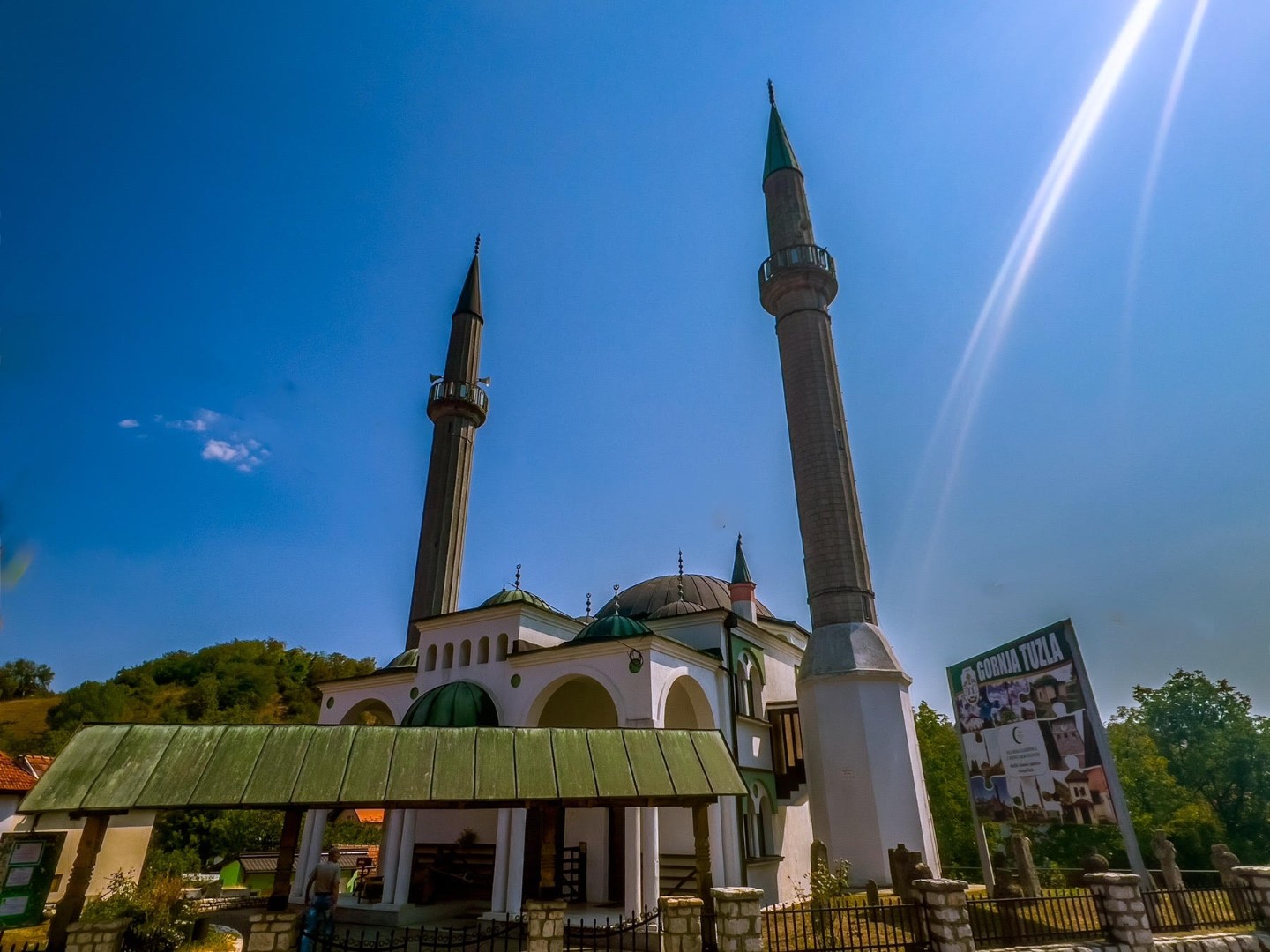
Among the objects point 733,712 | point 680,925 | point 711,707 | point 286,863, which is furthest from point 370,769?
point 733,712

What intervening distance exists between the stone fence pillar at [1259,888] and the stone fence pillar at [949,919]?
4703mm

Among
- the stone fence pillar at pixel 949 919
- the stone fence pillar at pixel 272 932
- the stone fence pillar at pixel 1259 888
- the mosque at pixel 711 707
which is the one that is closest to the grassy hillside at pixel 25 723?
the mosque at pixel 711 707

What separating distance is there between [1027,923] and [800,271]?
18950 millimetres

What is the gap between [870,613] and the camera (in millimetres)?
19656

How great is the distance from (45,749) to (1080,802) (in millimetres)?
56245

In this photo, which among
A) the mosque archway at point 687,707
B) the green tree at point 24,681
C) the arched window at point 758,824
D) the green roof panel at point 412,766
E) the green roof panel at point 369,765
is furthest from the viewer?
the green tree at point 24,681

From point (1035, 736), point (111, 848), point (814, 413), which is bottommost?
point (111, 848)

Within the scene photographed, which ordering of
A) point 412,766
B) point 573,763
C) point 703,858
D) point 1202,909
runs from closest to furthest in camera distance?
point 412,766 → point 703,858 → point 573,763 → point 1202,909

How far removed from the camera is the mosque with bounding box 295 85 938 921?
14.6 metres

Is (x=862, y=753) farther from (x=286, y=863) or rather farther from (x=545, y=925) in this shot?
(x=286, y=863)

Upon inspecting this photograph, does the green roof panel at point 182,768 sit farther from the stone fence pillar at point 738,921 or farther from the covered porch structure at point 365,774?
the stone fence pillar at point 738,921

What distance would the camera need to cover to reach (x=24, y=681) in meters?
67.8

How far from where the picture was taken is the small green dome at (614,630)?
15.0m

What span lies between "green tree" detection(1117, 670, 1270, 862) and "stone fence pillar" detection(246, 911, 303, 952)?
114 feet
